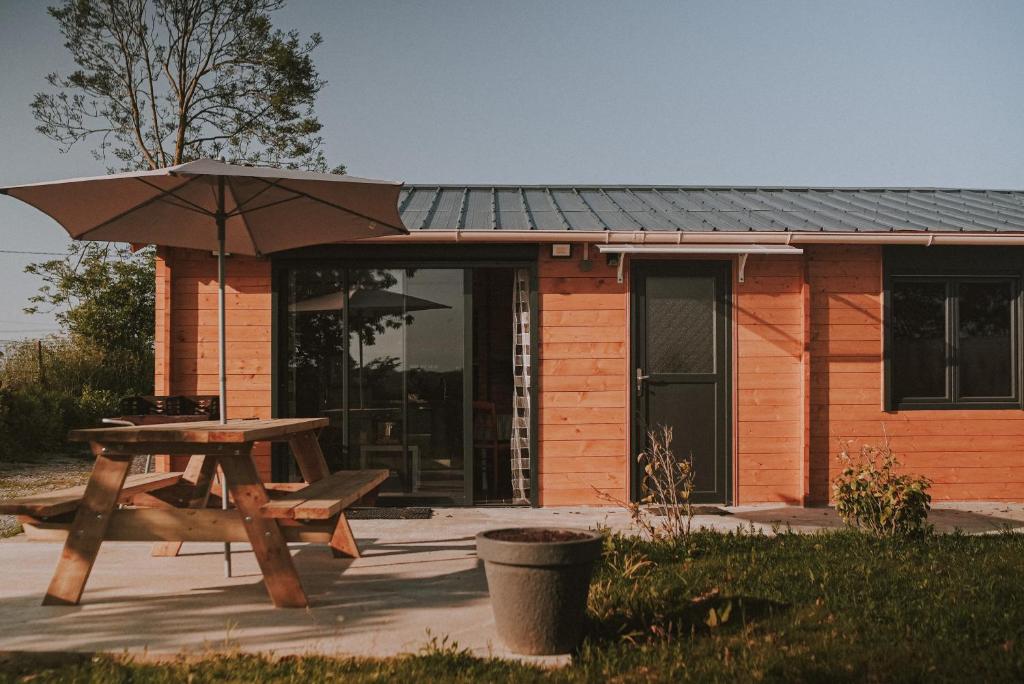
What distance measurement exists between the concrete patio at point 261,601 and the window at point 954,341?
1.35 m

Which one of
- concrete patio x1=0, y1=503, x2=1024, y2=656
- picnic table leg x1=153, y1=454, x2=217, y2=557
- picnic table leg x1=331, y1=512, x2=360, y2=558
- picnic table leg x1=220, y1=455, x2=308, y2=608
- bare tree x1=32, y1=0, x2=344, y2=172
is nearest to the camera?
concrete patio x1=0, y1=503, x2=1024, y2=656

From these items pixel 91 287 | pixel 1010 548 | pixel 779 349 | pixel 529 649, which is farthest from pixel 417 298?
pixel 91 287

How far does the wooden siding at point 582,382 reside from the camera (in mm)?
6801

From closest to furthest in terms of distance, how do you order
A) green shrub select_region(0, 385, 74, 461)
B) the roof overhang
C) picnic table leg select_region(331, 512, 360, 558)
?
picnic table leg select_region(331, 512, 360, 558) → the roof overhang → green shrub select_region(0, 385, 74, 461)

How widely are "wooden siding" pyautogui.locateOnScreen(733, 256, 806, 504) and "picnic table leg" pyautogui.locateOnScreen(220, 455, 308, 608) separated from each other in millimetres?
4145

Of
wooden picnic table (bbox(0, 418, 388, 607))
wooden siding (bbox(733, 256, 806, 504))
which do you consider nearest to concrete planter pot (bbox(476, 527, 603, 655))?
wooden picnic table (bbox(0, 418, 388, 607))

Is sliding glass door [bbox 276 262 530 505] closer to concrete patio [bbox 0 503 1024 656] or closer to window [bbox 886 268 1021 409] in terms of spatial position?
concrete patio [bbox 0 503 1024 656]

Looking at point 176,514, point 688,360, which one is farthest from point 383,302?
point 176,514

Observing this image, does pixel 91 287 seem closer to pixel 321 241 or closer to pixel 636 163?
pixel 636 163

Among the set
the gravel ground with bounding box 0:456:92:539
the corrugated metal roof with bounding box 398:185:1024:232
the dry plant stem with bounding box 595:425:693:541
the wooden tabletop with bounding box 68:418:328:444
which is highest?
the corrugated metal roof with bounding box 398:185:1024:232

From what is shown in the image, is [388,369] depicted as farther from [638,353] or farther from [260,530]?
[260,530]

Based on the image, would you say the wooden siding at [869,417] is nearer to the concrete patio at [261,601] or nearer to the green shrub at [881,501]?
the concrete patio at [261,601]

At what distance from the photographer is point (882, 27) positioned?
10.8 m

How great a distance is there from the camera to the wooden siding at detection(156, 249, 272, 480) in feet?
22.4
